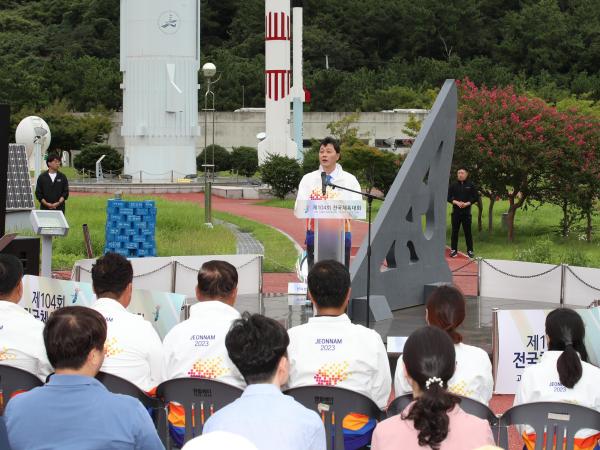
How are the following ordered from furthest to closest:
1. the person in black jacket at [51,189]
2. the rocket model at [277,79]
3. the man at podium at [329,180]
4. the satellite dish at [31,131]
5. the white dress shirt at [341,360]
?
the rocket model at [277,79], the satellite dish at [31,131], the person in black jacket at [51,189], the man at podium at [329,180], the white dress shirt at [341,360]

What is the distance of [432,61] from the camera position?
75375mm

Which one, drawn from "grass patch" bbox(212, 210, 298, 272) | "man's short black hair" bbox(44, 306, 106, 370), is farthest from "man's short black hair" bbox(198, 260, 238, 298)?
"grass patch" bbox(212, 210, 298, 272)

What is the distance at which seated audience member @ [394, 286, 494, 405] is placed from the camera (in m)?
6.30

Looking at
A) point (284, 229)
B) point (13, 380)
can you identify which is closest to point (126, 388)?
point (13, 380)

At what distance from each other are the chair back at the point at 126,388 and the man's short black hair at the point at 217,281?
43.2 inches

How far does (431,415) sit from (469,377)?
1.78 meters

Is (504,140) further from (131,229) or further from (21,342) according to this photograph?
(21,342)

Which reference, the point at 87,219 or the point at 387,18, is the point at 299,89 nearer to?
the point at 87,219

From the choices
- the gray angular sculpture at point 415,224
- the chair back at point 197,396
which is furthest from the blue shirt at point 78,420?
the gray angular sculpture at point 415,224

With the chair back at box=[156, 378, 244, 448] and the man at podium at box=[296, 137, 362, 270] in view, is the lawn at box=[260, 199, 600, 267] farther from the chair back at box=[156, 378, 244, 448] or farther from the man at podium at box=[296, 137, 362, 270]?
the chair back at box=[156, 378, 244, 448]

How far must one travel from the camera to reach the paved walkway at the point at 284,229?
17.7m

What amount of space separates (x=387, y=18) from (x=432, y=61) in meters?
8.73

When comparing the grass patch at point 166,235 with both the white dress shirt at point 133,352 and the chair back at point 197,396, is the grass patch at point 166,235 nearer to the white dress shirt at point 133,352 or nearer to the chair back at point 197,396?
the white dress shirt at point 133,352

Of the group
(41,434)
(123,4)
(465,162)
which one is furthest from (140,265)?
(123,4)
